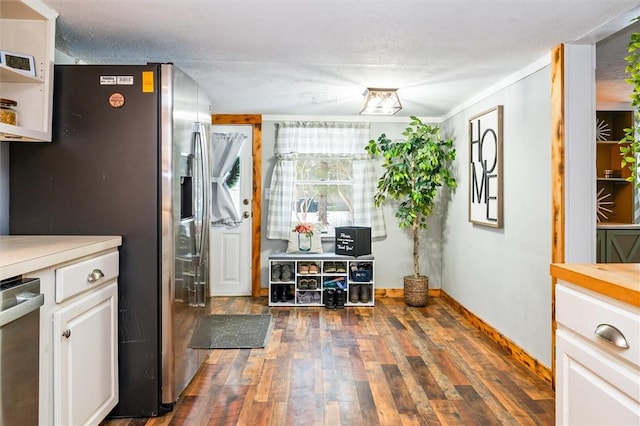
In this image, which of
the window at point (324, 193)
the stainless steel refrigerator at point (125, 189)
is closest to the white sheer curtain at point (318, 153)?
the window at point (324, 193)

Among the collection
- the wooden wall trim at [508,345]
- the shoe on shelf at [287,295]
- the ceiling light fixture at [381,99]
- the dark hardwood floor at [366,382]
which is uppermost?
the ceiling light fixture at [381,99]

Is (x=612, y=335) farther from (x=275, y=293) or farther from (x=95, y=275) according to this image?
(x=275, y=293)

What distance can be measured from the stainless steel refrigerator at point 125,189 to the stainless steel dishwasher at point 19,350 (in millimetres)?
664

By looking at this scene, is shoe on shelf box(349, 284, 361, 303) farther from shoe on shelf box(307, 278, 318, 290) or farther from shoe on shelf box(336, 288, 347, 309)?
shoe on shelf box(307, 278, 318, 290)

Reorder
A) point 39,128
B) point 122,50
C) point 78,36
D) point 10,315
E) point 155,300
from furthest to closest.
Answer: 1. point 122,50
2. point 78,36
3. point 155,300
4. point 39,128
5. point 10,315

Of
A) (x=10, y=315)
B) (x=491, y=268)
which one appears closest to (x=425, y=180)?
(x=491, y=268)

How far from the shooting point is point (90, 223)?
82.4 inches

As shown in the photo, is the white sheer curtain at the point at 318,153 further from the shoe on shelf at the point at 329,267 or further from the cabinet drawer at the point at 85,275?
the cabinet drawer at the point at 85,275

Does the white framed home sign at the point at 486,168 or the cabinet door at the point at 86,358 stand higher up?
the white framed home sign at the point at 486,168

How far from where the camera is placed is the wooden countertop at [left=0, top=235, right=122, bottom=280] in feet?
4.43

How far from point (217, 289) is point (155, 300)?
9.07 feet

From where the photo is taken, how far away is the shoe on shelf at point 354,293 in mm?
4426

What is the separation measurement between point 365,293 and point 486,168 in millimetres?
1824

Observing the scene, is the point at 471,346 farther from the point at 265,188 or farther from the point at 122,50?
the point at 122,50
